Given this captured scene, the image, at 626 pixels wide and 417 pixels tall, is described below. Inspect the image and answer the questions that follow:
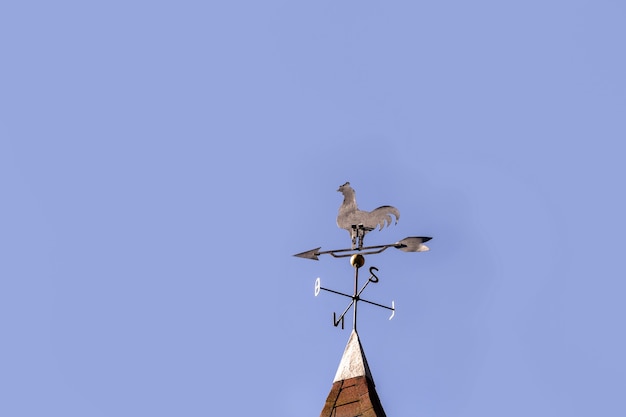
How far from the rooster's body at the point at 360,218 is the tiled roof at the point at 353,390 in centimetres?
138

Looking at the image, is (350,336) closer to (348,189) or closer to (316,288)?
(316,288)

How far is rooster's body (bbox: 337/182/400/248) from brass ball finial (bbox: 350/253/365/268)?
22 centimetres

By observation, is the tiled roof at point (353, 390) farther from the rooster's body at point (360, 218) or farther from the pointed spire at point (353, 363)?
the rooster's body at point (360, 218)

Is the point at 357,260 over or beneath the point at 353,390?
over

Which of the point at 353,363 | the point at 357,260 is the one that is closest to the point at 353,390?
the point at 353,363

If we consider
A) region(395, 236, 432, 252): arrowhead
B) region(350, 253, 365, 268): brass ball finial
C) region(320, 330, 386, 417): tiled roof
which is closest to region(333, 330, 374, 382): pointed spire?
region(320, 330, 386, 417): tiled roof

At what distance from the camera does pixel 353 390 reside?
8.08 m

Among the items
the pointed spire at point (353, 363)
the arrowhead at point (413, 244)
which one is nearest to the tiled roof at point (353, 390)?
the pointed spire at point (353, 363)

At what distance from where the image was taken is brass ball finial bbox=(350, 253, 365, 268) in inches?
368

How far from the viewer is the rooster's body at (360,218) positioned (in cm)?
967

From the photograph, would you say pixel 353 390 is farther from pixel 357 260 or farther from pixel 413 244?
pixel 413 244

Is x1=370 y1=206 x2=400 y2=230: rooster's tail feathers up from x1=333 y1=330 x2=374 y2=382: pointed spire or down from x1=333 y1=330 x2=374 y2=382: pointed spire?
up

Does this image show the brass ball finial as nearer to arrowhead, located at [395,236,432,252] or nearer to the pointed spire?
arrowhead, located at [395,236,432,252]

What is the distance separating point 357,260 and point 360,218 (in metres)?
0.58
